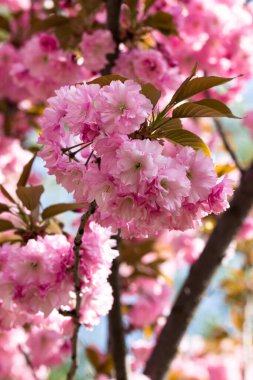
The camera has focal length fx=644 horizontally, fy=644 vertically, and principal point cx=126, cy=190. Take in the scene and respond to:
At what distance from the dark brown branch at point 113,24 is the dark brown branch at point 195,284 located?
54 cm

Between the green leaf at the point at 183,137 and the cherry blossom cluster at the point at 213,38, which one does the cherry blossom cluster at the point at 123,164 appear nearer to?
the green leaf at the point at 183,137

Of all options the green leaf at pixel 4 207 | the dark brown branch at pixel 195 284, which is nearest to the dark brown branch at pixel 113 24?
the dark brown branch at pixel 195 284

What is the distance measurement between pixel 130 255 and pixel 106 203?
1.40 metres

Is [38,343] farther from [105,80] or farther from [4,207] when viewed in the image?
[105,80]

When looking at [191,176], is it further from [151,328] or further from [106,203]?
[151,328]

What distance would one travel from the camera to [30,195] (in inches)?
47.5

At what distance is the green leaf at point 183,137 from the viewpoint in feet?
3.17

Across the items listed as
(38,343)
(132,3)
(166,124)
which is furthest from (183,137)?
(38,343)

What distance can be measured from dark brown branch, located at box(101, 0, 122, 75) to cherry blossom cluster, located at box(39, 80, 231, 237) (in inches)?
33.9

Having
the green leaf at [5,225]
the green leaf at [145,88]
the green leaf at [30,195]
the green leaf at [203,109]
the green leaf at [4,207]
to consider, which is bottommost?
the green leaf at [203,109]

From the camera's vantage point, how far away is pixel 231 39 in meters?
2.10

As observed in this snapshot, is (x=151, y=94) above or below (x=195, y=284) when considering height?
below

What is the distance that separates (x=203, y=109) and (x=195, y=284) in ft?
3.21

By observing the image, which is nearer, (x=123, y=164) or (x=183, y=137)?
(x=123, y=164)
